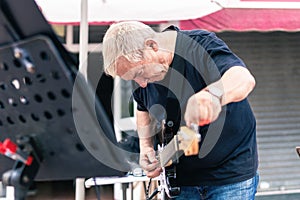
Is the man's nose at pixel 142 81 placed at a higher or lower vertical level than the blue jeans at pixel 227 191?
Answer: higher

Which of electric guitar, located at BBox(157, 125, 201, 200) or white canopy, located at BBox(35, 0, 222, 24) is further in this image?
white canopy, located at BBox(35, 0, 222, 24)

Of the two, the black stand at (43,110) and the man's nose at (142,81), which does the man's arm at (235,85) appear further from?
the man's nose at (142,81)

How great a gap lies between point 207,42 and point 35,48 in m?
0.83

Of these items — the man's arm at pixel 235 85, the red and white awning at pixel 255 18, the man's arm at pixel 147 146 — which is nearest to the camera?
the man's arm at pixel 235 85

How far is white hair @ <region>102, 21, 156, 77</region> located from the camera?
4.35ft

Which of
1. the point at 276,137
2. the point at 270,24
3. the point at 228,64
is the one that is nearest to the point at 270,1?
the point at 270,24

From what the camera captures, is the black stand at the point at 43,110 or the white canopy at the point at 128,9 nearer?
the black stand at the point at 43,110

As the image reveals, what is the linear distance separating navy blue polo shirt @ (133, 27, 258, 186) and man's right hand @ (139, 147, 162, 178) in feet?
0.34

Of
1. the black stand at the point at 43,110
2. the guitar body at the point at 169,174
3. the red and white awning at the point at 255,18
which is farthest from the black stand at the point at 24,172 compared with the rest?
the red and white awning at the point at 255,18

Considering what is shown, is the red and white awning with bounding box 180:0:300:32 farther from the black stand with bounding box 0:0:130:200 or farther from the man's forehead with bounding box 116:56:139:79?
the black stand with bounding box 0:0:130:200

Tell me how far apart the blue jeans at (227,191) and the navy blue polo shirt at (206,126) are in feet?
0.09

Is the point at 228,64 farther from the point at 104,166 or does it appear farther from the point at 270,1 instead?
the point at 270,1

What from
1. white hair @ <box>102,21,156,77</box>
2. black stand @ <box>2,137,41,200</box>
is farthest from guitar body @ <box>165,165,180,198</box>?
black stand @ <box>2,137,41,200</box>

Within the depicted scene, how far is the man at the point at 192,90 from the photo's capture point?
135cm
